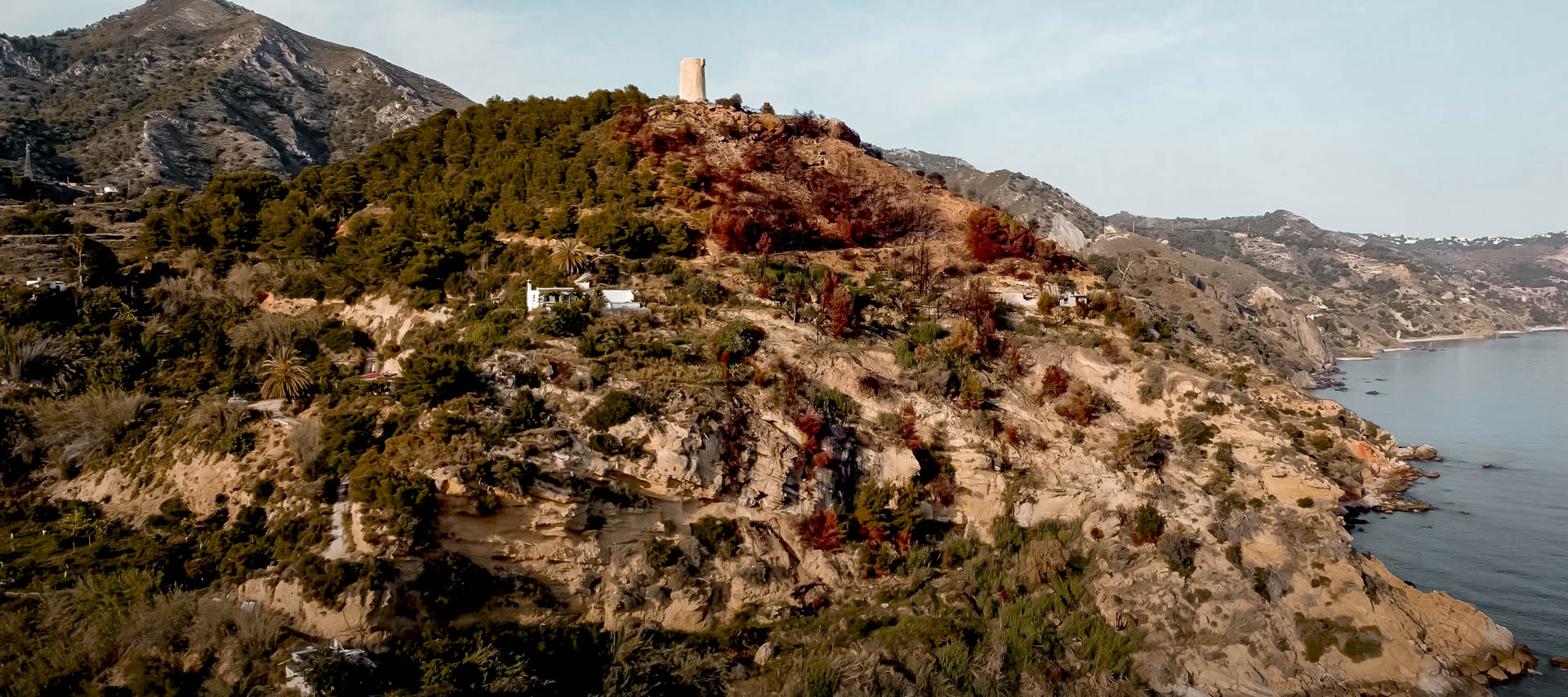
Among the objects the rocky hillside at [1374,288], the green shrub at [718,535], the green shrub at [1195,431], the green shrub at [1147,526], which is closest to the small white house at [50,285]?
the green shrub at [718,535]

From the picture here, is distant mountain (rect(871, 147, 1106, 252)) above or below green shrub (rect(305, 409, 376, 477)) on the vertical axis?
above

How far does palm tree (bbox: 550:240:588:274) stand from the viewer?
91.0ft

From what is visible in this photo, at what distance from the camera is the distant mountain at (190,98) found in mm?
59812

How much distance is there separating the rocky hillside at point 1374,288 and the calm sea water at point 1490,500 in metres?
38.7

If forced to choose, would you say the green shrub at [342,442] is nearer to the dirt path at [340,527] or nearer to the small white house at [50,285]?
the dirt path at [340,527]

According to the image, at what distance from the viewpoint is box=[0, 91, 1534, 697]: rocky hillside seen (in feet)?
55.7

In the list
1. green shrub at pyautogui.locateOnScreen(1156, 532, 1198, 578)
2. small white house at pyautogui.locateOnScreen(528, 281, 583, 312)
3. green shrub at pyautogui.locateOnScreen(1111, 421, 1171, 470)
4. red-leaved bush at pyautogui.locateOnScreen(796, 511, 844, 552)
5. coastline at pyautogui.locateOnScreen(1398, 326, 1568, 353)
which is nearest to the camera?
red-leaved bush at pyautogui.locateOnScreen(796, 511, 844, 552)

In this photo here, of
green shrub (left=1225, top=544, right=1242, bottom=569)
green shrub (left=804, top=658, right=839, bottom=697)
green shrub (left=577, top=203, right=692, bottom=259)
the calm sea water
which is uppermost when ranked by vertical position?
green shrub (left=577, top=203, right=692, bottom=259)

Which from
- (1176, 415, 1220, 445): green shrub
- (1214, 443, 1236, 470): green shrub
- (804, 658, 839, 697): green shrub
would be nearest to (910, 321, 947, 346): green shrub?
(1176, 415, 1220, 445): green shrub

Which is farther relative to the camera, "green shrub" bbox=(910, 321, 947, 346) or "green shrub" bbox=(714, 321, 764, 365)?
"green shrub" bbox=(910, 321, 947, 346)

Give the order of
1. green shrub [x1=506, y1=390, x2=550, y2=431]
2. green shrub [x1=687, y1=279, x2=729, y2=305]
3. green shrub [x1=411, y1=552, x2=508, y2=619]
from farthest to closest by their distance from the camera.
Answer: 1. green shrub [x1=687, y1=279, x2=729, y2=305]
2. green shrub [x1=506, y1=390, x2=550, y2=431]
3. green shrub [x1=411, y1=552, x2=508, y2=619]

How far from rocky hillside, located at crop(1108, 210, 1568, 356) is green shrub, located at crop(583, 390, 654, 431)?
12302 cm

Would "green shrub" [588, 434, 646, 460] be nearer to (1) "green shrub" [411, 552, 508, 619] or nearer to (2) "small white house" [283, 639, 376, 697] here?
(1) "green shrub" [411, 552, 508, 619]

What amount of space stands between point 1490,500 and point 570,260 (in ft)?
161
